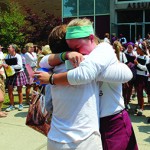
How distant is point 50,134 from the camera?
2193mm

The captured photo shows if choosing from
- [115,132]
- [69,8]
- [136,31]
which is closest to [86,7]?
[69,8]

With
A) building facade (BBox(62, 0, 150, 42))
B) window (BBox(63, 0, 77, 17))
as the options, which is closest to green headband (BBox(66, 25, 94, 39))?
building facade (BBox(62, 0, 150, 42))

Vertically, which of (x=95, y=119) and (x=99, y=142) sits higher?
(x=95, y=119)

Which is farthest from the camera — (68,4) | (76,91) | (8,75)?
(68,4)

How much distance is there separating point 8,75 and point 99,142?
5.89 meters

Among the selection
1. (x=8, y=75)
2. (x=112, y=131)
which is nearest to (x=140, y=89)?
(x=8, y=75)

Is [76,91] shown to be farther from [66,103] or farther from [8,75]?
[8,75]

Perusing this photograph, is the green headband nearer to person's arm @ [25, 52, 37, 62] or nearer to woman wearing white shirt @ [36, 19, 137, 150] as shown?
woman wearing white shirt @ [36, 19, 137, 150]

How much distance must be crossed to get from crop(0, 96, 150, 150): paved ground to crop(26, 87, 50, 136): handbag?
247 centimetres

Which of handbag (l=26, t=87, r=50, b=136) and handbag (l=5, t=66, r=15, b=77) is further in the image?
handbag (l=5, t=66, r=15, b=77)

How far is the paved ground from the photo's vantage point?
5.00 metres

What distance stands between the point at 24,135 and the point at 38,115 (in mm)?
3232

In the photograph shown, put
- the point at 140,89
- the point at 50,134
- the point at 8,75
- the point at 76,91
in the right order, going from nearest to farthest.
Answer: the point at 76,91 → the point at 50,134 → the point at 140,89 → the point at 8,75

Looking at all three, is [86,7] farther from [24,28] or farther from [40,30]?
[24,28]
